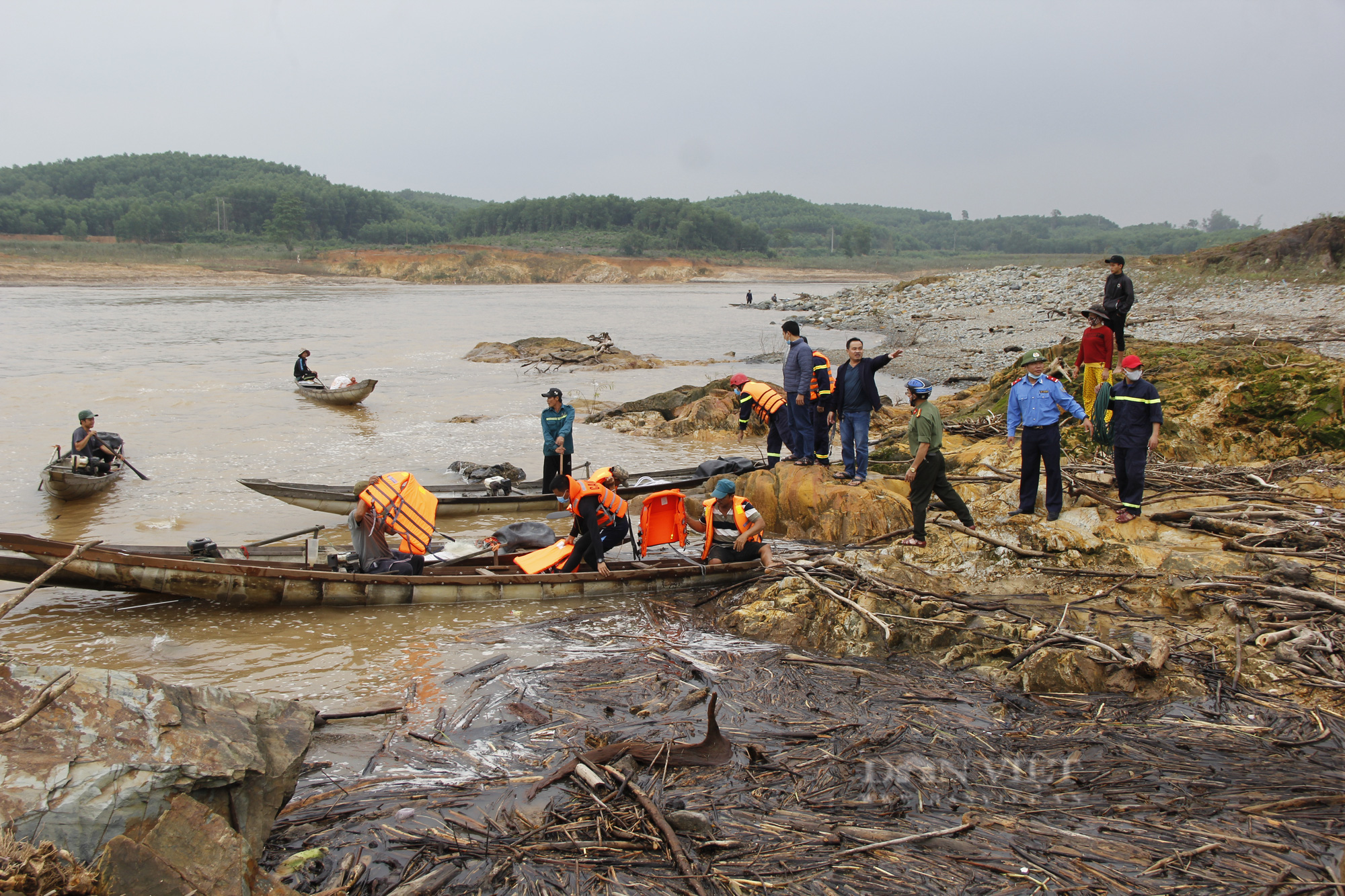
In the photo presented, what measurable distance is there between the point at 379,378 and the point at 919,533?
71.9 feet

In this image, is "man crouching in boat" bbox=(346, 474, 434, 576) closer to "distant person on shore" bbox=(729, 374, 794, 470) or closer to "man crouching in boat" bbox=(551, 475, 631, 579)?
"man crouching in boat" bbox=(551, 475, 631, 579)

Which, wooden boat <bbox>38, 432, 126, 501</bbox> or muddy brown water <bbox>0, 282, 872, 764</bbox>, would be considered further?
wooden boat <bbox>38, 432, 126, 501</bbox>

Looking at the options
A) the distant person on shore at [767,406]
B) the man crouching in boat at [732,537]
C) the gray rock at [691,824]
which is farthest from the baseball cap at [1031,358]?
the gray rock at [691,824]

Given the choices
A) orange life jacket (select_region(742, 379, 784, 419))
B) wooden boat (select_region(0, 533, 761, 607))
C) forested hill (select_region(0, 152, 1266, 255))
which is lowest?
wooden boat (select_region(0, 533, 761, 607))

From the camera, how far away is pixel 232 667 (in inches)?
282

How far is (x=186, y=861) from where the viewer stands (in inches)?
124

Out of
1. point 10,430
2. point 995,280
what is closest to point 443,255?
point 995,280

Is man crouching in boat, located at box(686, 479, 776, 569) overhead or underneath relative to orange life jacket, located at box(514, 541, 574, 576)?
overhead

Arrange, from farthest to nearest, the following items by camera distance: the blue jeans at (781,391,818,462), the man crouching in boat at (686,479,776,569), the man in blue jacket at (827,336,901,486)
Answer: the blue jeans at (781,391,818,462), the man in blue jacket at (827,336,901,486), the man crouching in boat at (686,479,776,569)

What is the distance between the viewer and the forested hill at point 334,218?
95.6 metres

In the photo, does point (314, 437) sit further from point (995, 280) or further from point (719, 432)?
point (995, 280)

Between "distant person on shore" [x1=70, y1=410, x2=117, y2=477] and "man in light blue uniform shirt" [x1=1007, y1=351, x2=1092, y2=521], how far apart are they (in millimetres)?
13669

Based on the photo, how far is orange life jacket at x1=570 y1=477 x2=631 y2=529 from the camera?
8.30m

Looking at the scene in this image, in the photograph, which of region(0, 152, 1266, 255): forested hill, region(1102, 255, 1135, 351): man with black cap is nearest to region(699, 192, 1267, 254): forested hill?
region(0, 152, 1266, 255): forested hill
